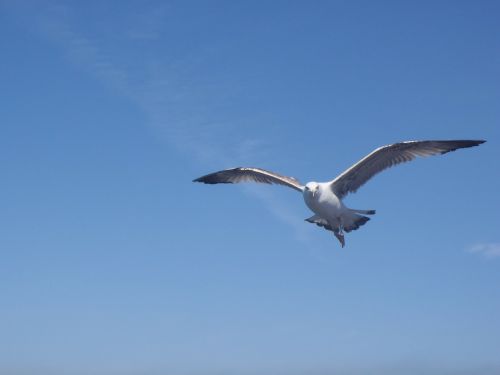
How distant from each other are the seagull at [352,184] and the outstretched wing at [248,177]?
1.45 metres

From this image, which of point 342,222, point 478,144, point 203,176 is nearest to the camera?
point 478,144

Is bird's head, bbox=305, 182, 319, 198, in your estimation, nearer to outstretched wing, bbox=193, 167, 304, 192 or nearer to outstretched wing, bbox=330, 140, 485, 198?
outstretched wing, bbox=330, 140, 485, 198

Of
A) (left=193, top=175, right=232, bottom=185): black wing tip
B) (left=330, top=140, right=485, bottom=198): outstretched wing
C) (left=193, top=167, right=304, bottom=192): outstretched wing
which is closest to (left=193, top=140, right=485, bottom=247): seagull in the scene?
(left=330, top=140, right=485, bottom=198): outstretched wing

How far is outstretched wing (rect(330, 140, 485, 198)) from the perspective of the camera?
99.5 ft

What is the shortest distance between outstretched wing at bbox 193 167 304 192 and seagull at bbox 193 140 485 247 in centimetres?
145

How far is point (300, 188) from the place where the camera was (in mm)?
33094

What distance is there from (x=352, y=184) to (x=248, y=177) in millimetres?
6515

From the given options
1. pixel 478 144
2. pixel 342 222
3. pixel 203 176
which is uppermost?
pixel 203 176

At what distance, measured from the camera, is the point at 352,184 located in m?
31.9

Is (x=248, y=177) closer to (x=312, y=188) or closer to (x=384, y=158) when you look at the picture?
(x=312, y=188)

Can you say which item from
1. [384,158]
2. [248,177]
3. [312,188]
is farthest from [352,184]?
[248,177]

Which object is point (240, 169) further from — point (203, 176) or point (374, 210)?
point (374, 210)

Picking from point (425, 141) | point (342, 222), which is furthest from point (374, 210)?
point (425, 141)

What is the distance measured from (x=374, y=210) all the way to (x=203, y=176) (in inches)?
401
